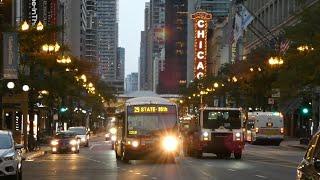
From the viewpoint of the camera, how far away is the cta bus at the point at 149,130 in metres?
34.4

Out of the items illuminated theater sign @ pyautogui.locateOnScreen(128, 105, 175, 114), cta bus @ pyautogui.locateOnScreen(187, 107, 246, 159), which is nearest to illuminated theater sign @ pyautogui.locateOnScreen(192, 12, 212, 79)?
cta bus @ pyautogui.locateOnScreen(187, 107, 246, 159)

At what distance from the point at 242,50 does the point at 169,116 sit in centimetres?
9450

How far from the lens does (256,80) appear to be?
8544cm

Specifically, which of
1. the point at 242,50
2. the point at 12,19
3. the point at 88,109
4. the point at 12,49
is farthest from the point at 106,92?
the point at 12,49

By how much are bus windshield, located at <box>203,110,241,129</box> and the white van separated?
29930mm

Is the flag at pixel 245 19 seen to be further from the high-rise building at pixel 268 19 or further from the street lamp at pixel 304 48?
the street lamp at pixel 304 48

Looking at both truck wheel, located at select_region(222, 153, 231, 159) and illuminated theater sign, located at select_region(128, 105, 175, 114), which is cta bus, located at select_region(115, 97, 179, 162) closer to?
illuminated theater sign, located at select_region(128, 105, 175, 114)

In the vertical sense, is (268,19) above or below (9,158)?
above

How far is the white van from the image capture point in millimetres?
69000

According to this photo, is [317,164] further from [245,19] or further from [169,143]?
[245,19]

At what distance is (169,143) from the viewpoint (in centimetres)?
3456

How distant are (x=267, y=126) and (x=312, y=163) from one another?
58.6 m

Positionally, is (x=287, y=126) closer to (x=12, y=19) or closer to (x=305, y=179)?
(x=12, y=19)

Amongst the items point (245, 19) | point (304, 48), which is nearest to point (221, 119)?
point (304, 48)
